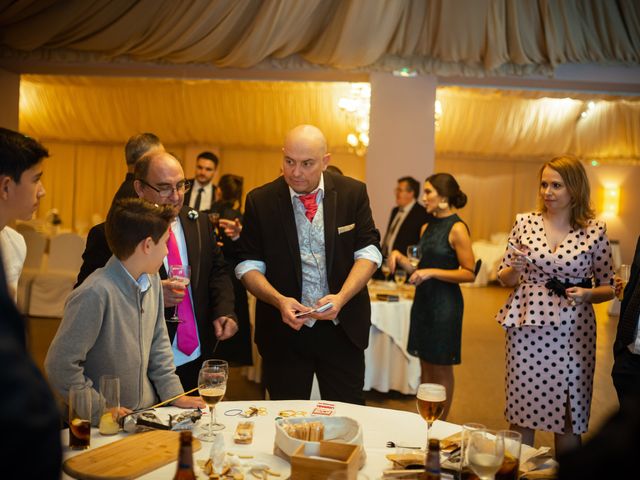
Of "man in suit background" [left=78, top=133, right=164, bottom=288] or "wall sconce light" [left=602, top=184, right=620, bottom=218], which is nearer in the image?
"man in suit background" [left=78, top=133, right=164, bottom=288]

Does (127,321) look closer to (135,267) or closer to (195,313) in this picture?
(135,267)

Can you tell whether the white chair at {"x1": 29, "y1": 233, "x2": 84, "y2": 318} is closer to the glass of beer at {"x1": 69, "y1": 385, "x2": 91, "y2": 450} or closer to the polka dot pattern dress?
the polka dot pattern dress

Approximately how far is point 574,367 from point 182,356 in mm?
1945

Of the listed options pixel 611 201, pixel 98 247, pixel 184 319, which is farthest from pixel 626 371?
pixel 611 201

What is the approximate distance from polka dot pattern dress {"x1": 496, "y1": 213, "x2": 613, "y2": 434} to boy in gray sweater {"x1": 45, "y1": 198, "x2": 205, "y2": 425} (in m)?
1.85

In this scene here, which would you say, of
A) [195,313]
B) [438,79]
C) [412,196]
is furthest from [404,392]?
[438,79]

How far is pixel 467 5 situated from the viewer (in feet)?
22.2

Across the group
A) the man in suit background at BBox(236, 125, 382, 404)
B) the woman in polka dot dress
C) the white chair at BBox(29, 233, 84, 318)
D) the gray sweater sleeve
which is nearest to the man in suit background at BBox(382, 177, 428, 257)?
the woman in polka dot dress

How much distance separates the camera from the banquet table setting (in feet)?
5.73

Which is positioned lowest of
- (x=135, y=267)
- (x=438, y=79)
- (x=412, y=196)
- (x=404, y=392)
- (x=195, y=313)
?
(x=404, y=392)

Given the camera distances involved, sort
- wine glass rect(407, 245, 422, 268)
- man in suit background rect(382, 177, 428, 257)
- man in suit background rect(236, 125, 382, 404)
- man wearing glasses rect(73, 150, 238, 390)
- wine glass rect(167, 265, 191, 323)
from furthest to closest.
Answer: man in suit background rect(382, 177, 428, 257) < wine glass rect(407, 245, 422, 268) < man in suit background rect(236, 125, 382, 404) < man wearing glasses rect(73, 150, 238, 390) < wine glass rect(167, 265, 191, 323)

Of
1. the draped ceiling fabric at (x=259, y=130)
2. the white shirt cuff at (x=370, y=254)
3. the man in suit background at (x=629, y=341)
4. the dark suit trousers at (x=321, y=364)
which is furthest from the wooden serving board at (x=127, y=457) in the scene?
the draped ceiling fabric at (x=259, y=130)

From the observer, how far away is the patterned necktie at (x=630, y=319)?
2.95 m

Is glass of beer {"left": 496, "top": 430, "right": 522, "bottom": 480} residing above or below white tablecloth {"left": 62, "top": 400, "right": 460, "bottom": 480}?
above
